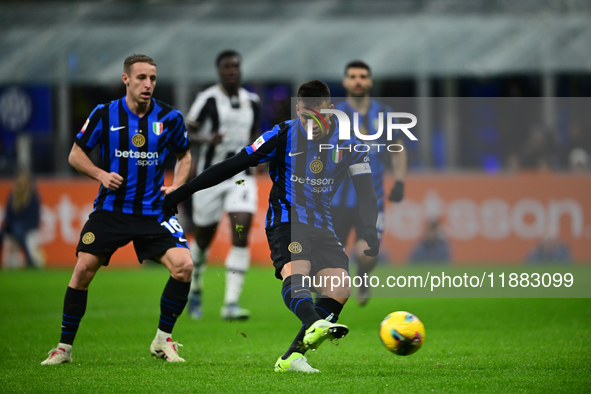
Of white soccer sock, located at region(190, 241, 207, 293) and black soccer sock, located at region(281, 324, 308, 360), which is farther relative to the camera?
white soccer sock, located at region(190, 241, 207, 293)

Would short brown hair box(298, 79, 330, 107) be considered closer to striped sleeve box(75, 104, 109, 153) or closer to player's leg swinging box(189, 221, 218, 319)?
striped sleeve box(75, 104, 109, 153)

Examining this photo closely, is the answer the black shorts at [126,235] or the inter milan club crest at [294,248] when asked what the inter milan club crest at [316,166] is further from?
the black shorts at [126,235]

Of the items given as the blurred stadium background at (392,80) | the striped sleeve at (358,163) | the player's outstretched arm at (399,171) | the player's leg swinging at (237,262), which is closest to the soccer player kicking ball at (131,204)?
the striped sleeve at (358,163)

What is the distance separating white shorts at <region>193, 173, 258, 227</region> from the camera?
8.43 meters

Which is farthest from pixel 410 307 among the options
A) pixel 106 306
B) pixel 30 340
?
pixel 30 340

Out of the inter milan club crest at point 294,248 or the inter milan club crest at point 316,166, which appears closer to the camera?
the inter milan club crest at point 294,248

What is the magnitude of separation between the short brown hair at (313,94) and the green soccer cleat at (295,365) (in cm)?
162

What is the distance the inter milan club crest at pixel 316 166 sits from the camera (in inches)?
205

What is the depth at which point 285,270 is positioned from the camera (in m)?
5.06

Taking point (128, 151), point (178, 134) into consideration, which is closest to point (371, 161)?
point (178, 134)

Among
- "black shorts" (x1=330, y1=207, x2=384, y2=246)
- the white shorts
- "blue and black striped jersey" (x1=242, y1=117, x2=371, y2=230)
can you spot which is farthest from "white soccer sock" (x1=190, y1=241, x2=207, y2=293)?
"blue and black striped jersey" (x1=242, y1=117, x2=371, y2=230)

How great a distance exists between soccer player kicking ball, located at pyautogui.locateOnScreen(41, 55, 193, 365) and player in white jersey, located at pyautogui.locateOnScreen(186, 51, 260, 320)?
2.50 m

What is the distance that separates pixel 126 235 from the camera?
18.6 ft

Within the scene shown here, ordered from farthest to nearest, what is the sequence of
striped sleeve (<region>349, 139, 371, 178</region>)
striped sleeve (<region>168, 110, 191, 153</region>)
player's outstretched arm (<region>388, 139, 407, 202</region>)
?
player's outstretched arm (<region>388, 139, 407, 202</region>) < striped sleeve (<region>168, 110, 191, 153</region>) < striped sleeve (<region>349, 139, 371, 178</region>)
